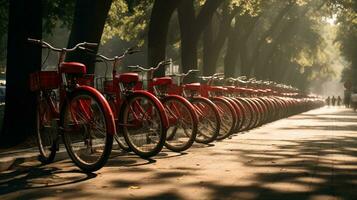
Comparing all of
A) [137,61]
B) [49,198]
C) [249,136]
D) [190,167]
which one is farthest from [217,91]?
[137,61]

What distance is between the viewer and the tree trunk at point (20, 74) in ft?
26.4

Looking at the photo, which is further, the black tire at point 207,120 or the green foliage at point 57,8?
the green foliage at point 57,8

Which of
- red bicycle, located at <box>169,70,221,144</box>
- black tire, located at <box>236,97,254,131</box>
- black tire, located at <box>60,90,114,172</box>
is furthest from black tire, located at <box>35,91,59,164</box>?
black tire, located at <box>236,97,254,131</box>

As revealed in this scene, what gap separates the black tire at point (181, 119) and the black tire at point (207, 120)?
2.77 feet

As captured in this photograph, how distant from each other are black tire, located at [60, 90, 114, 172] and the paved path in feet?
0.57

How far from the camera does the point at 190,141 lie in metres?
8.12

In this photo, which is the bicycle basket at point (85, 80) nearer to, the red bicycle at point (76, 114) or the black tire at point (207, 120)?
the red bicycle at point (76, 114)

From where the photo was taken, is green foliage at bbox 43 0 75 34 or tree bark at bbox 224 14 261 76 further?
tree bark at bbox 224 14 261 76

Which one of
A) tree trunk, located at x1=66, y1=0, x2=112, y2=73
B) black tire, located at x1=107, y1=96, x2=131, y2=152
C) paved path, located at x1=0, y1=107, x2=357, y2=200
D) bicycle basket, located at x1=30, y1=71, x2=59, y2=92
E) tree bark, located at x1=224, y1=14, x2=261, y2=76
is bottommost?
paved path, located at x1=0, y1=107, x2=357, y2=200

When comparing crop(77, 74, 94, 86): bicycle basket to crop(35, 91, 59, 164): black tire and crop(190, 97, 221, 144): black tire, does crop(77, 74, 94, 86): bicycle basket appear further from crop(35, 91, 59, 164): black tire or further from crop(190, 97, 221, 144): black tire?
crop(190, 97, 221, 144): black tire

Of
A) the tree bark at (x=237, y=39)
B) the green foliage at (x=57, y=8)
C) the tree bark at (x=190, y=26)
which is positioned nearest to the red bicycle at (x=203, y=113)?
the tree bark at (x=190, y=26)

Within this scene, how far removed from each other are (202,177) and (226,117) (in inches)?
191

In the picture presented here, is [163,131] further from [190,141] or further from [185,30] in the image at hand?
[185,30]

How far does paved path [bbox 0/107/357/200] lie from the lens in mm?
4875
